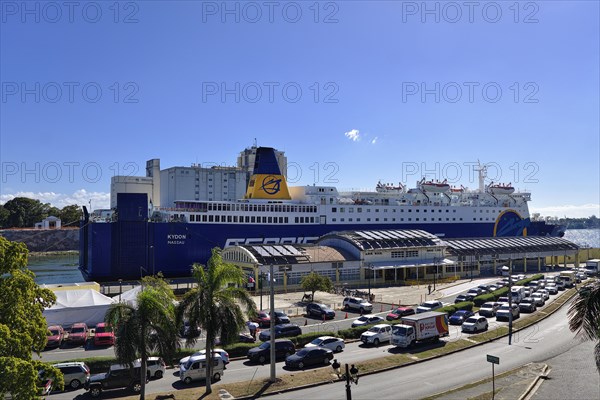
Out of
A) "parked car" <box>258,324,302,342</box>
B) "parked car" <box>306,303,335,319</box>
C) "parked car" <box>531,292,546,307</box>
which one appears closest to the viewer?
"parked car" <box>258,324,302,342</box>

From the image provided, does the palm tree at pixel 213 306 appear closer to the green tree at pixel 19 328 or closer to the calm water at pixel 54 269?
the green tree at pixel 19 328

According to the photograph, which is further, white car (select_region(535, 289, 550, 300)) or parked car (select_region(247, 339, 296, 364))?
white car (select_region(535, 289, 550, 300))

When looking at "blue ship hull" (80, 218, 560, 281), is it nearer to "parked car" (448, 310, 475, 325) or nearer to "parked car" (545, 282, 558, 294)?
"parked car" (545, 282, 558, 294)

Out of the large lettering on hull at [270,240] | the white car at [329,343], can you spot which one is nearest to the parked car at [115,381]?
the white car at [329,343]

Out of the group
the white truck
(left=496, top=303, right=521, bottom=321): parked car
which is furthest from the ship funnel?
the white truck

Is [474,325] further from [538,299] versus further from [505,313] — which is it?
[538,299]

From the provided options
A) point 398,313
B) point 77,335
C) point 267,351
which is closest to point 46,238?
point 77,335

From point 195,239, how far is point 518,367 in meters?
38.5

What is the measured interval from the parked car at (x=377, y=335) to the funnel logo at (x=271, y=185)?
37.2 metres

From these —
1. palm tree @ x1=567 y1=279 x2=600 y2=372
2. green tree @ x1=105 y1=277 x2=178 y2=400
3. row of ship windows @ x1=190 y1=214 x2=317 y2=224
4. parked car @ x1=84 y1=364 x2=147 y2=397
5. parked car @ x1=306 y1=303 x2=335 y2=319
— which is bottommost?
parked car @ x1=306 y1=303 x2=335 y2=319

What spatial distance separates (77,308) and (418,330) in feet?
68.4

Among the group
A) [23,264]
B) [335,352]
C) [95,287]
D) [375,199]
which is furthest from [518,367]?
[375,199]

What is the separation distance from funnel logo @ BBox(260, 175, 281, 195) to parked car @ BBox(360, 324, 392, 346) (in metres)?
37.2

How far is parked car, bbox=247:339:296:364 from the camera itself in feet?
69.6
